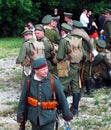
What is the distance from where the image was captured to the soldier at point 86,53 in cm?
919

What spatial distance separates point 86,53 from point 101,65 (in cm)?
156

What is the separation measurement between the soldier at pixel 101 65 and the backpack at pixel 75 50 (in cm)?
225

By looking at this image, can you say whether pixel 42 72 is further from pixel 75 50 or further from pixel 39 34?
pixel 75 50

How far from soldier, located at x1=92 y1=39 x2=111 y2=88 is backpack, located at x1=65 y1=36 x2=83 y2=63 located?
7.39 ft

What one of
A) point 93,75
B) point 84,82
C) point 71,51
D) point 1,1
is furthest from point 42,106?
point 1,1

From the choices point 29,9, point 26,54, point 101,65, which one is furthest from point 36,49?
point 29,9

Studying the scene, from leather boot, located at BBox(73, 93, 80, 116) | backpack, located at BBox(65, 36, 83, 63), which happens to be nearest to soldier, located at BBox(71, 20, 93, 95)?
backpack, located at BBox(65, 36, 83, 63)

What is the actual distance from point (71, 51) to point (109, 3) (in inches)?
890

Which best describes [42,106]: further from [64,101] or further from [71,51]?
[71,51]

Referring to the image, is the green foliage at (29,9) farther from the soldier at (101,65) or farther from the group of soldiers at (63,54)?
the group of soldiers at (63,54)

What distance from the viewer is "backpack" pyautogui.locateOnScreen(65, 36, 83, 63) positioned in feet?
28.9

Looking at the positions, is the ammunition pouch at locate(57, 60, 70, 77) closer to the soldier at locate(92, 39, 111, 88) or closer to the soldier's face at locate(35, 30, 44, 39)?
the soldier's face at locate(35, 30, 44, 39)

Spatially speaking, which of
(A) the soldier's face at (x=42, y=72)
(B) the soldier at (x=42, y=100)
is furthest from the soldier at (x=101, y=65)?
(A) the soldier's face at (x=42, y=72)

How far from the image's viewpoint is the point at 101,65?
37.5 ft
